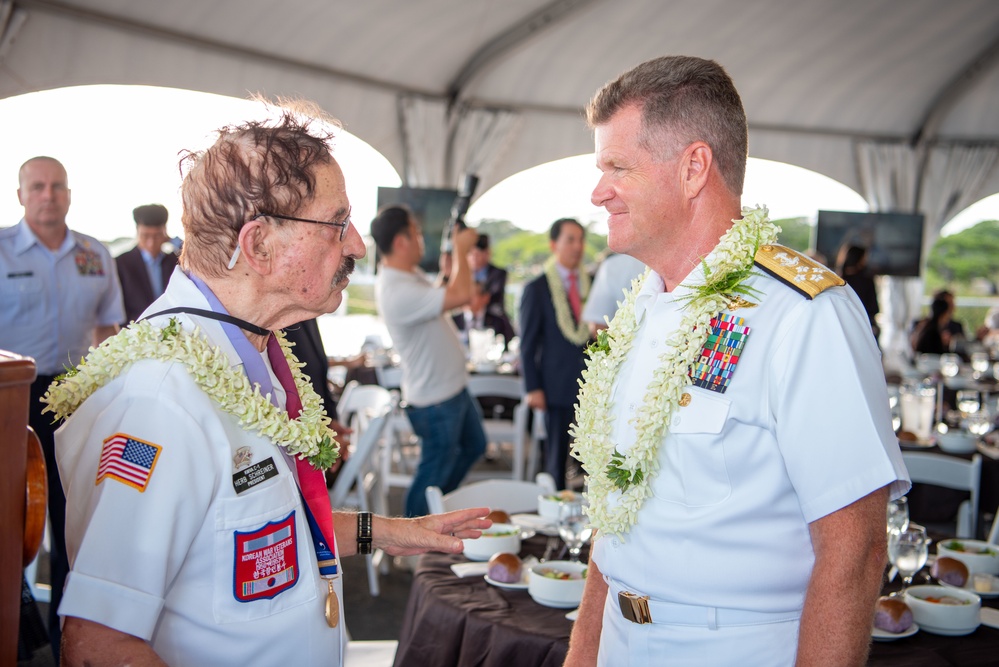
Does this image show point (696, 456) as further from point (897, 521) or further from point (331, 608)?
point (897, 521)

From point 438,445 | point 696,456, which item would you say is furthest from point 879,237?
point 696,456

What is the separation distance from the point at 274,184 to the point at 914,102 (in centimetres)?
1504

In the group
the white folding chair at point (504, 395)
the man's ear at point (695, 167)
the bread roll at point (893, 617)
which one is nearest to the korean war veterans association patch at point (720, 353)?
the man's ear at point (695, 167)

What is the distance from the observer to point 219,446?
52.9 inches

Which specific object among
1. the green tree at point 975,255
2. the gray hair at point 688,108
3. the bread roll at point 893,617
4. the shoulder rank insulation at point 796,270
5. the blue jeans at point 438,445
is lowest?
the blue jeans at point 438,445

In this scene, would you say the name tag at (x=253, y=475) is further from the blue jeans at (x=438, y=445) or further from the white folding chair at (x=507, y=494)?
the blue jeans at (x=438, y=445)

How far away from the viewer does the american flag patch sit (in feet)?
4.03

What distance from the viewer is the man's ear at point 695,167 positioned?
153cm

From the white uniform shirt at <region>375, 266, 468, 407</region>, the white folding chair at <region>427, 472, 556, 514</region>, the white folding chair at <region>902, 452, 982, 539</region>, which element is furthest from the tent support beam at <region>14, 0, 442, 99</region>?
the white folding chair at <region>902, 452, 982, 539</region>

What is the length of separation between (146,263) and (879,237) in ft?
37.8

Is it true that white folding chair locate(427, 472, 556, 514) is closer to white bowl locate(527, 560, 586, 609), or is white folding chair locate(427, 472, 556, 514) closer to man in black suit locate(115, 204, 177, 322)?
white bowl locate(527, 560, 586, 609)

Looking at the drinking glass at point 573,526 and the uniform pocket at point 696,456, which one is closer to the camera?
the uniform pocket at point 696,456

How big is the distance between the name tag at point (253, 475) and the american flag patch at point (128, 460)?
0.47 feet

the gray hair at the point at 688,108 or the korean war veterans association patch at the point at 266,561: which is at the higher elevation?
the gray hair at the point at 688,108
